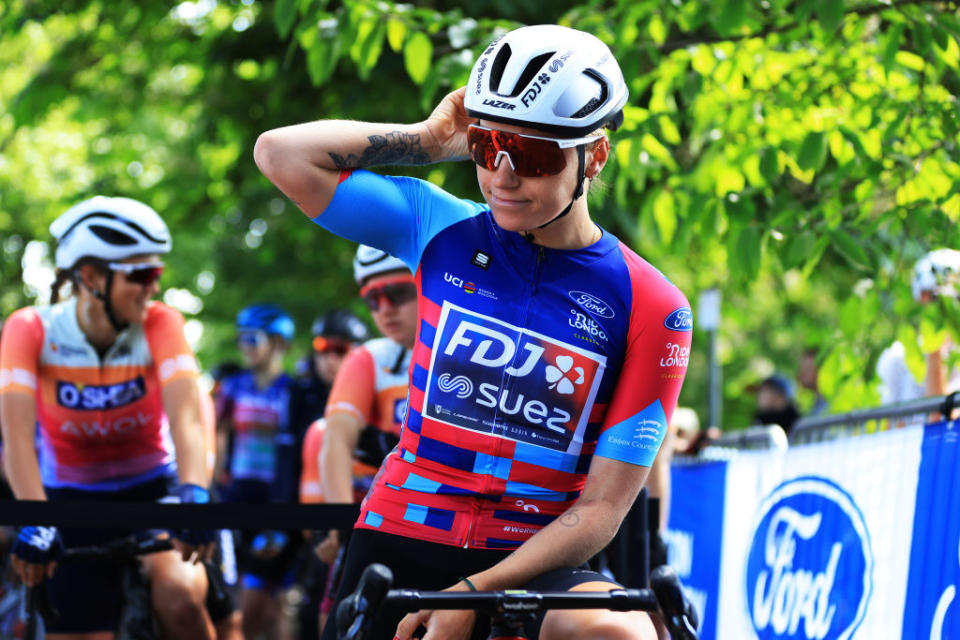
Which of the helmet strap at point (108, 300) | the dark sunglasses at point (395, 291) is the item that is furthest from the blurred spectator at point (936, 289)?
the helmet strap at point (108, 300)

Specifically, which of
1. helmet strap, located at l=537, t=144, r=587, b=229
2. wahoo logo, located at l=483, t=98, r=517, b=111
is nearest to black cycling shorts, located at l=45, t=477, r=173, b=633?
helmet strap, located at l=537, t=144, r=587, b=229

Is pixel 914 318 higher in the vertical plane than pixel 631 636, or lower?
higher

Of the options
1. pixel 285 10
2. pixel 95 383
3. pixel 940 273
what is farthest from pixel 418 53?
pixel 940 273

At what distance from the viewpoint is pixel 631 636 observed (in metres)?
2.69

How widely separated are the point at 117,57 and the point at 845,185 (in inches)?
361

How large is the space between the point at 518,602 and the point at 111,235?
3348 millimetres

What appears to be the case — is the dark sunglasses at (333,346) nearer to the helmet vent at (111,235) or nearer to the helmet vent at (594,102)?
the helmet vent at (111,235)

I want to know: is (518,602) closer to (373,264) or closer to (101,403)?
(101,403)

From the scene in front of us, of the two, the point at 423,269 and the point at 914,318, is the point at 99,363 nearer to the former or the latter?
the point at 423,269

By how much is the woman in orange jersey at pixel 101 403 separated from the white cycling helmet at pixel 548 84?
2.72 meters

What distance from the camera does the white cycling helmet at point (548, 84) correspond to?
114 inches

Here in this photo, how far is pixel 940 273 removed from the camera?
5.71 metres

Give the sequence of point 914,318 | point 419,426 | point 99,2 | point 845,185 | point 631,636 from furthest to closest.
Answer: point 99,2
point 845,185
point 914,318
point 419,426
point 631,636

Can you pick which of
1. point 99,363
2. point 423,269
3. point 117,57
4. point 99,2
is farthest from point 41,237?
point 423,269
